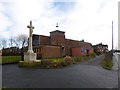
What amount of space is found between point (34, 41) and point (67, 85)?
1241 inches

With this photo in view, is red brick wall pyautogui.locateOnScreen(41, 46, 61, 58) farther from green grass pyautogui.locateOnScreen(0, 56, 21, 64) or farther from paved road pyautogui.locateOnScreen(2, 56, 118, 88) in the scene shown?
paved road pyautogui.locateOnScreen(2, 56, 118, 88)

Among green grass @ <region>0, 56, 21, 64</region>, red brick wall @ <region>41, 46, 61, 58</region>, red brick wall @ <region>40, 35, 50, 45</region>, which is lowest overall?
green grass @ <region>0, 56, 21, 64</region>

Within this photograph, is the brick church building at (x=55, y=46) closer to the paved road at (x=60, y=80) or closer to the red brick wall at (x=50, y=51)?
the red brick wall at (x=50, y=51)

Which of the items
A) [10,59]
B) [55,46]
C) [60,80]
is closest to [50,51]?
[55,46]

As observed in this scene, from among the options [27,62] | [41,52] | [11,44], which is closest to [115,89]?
[27,62]

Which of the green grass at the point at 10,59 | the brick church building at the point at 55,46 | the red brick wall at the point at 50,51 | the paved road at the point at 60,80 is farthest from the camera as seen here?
the brick church building at the point at 55,46

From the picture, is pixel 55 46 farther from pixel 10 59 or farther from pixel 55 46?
pixel 10 59

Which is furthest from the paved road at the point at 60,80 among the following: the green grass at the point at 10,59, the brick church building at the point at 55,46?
the brick church building at the point at 55,46

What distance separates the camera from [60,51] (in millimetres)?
39719

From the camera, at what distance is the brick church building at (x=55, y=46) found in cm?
3516

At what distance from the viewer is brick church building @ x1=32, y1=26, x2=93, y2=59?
35.2 metres

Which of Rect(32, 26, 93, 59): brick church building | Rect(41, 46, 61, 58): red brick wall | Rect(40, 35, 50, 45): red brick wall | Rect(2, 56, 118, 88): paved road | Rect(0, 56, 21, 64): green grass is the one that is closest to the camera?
Rect(2, 56, 118, 88): paved road

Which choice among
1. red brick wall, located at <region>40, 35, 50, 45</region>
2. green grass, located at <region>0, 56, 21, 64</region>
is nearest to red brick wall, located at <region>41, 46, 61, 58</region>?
red brick wall, located at <region>40, 35, 50, 45</region>

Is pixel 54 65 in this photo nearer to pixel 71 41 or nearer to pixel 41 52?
pixel 41 52
